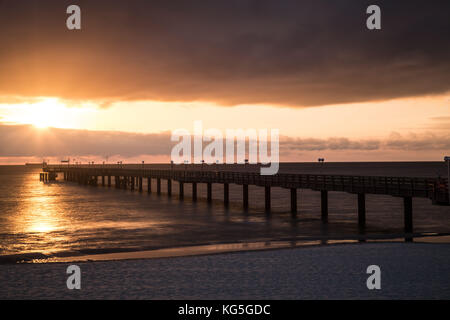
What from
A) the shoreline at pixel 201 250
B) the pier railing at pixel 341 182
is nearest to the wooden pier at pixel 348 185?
the pier railing at pixel 341 182

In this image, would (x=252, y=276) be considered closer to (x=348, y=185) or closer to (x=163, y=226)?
(x=163, y=226)

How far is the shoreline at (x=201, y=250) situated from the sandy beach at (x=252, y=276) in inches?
65.2

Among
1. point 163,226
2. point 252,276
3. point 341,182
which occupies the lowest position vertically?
point 163,226

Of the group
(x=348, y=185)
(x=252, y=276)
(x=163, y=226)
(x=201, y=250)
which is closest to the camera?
(x=252, y=276)

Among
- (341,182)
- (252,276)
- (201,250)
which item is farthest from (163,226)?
(252,276)

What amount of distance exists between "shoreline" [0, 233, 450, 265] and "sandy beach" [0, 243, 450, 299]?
65.2 inches

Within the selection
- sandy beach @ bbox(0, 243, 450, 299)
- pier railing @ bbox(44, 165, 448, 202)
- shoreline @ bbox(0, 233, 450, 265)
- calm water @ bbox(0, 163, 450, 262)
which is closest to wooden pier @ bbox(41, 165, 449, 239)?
pier railing @ bbox(44, 165, 448, 202)

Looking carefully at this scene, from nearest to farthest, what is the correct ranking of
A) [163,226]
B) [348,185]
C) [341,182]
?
[163,226]
[348,185]
[341,182]

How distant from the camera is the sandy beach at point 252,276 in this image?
13211 millimetres

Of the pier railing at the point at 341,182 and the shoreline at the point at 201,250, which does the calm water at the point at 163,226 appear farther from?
the pier railing at the point at 341,182

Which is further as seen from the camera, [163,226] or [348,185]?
[348,185]

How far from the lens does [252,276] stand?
1555cm

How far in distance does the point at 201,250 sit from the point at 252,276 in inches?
312
